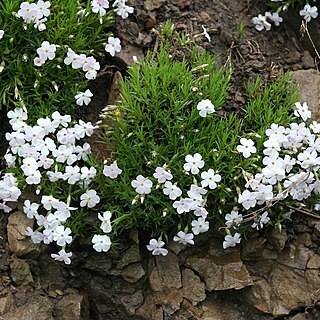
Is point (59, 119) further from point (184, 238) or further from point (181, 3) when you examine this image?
point (181, 3)

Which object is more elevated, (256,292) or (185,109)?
(185,109)

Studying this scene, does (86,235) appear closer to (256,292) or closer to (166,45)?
(256,292)

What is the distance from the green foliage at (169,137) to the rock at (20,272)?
72 cm

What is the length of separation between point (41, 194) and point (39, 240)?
13.7 inches

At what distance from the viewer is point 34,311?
4398 mm

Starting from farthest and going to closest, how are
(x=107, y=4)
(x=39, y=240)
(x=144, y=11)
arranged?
(x=144, y=11) < (x=107, y=4) < (x=39, y=240)

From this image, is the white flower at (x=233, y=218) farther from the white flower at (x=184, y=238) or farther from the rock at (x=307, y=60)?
the rock at (x=307, y=60)

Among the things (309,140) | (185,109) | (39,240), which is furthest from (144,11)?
(39,240)

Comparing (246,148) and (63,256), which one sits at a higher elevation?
(246,148)

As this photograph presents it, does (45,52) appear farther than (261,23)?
No

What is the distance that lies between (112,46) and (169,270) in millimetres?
1754

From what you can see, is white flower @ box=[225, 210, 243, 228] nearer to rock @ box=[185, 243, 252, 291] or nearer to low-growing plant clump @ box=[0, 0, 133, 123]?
rock @ box=[185, 243, 252, 291]

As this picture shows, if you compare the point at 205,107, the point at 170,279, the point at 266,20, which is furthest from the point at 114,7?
the point at 170,279

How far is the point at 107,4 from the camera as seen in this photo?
15.9 feet
